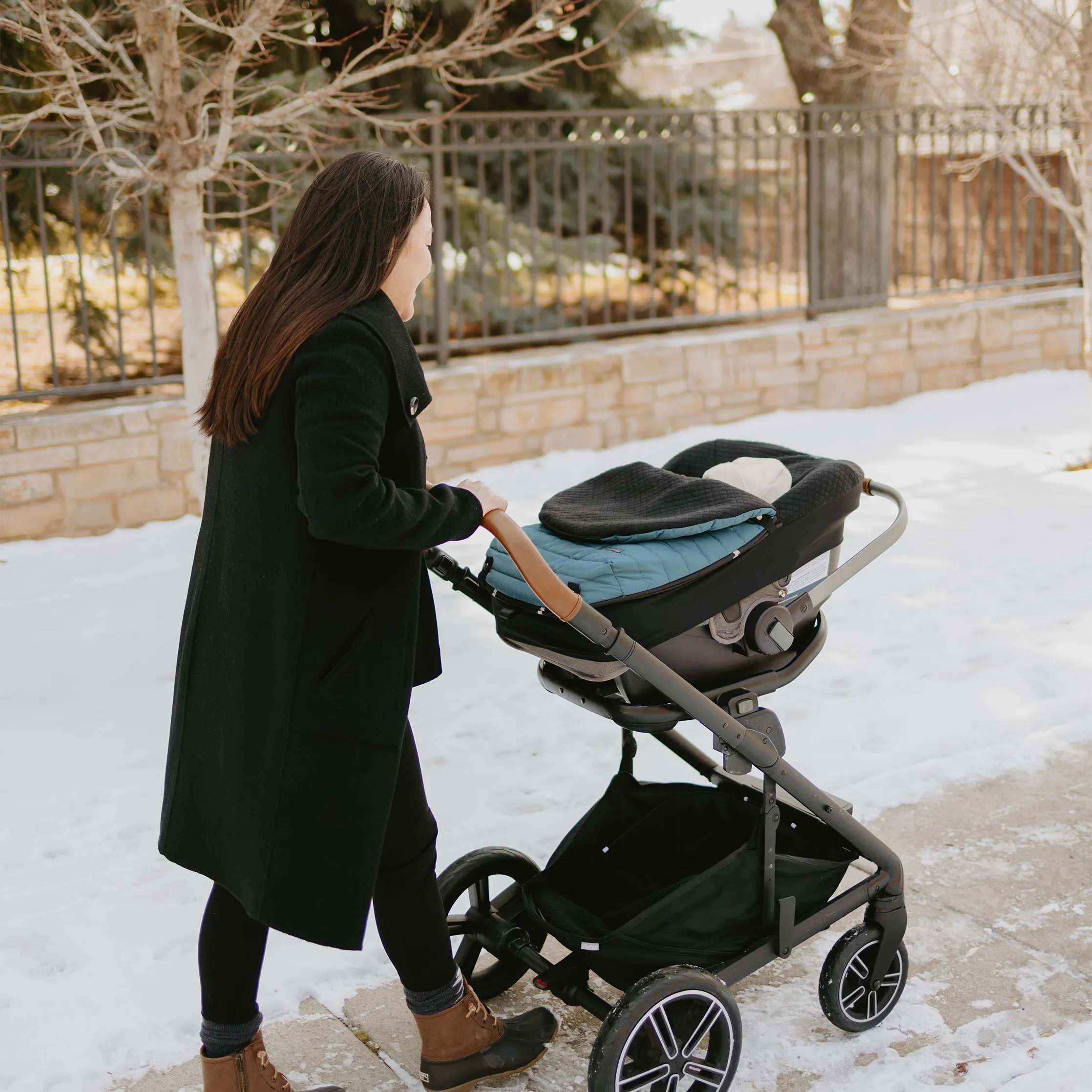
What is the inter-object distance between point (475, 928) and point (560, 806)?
1.02m

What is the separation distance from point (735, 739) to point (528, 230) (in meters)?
6.83

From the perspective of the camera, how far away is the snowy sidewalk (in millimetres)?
A: 2750

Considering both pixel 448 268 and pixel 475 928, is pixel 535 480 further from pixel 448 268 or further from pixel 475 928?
pixel 475 928

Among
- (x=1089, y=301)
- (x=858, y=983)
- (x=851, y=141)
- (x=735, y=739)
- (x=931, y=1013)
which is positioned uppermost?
(x=851, y=141)

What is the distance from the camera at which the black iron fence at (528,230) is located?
305 inches

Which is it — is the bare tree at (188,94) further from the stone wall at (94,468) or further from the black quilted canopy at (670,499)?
the black quilted canopy at (670,499)

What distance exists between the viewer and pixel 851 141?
1044cm

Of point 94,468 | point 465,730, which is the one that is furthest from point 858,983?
point 94,468

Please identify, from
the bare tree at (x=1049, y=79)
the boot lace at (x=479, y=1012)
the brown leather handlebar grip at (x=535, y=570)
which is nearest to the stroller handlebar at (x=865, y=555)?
the brown leather handlebar grip at (x=535, y=570)

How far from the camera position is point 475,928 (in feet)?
9.63

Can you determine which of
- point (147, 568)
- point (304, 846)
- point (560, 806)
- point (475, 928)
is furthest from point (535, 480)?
point (304, 846)

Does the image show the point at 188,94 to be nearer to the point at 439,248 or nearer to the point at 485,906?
the point at 439,248

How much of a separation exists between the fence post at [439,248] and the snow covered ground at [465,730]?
981 millimetres

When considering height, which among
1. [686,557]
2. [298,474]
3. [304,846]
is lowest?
[304,846]
